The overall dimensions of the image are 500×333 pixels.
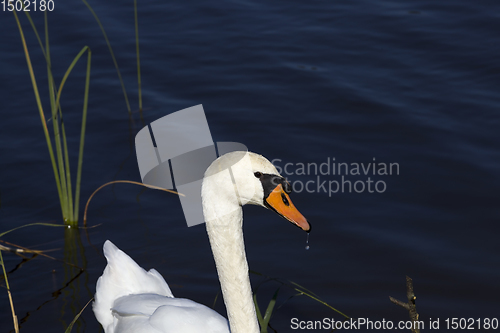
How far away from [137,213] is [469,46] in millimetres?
5118

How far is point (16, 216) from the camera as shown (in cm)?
603

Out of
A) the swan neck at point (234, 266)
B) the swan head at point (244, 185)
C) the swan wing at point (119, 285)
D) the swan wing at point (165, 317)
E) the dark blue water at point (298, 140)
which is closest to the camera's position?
the swan head at point (244, 185)

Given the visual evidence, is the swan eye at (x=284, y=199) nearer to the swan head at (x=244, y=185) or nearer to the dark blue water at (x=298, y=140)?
the swan head at (x=244, y=185)

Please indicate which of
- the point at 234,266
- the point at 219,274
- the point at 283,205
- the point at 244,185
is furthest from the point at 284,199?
the point at 219,274

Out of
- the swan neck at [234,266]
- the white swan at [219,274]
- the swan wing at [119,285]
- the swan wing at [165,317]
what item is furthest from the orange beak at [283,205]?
the swan wing at [119,285]

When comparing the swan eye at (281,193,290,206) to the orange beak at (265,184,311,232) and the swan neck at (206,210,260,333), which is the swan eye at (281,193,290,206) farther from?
the swan neck at (206,210,260,333)

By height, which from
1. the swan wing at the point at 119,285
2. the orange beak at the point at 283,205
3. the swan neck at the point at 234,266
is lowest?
the swan wing at the point at 119,285

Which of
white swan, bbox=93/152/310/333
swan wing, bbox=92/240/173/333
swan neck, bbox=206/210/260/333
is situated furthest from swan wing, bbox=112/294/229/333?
swan neck, bbox=206/210/260/333

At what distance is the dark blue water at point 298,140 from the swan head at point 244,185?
6.15 feet

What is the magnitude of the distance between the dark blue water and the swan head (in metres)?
1.88

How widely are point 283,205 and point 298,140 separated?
12.5 ft

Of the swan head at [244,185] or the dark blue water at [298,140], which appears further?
the dark blue water at [298,140]

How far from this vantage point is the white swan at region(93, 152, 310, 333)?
317cm

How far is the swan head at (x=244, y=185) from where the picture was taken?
3.15 metres
